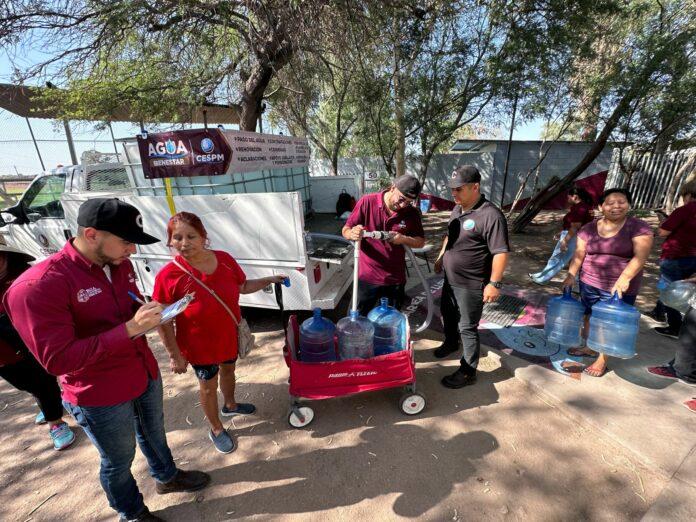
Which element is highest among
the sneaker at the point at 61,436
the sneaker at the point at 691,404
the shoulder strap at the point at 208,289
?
the shoulder strap at the point at 208,289

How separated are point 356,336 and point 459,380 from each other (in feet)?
3.87

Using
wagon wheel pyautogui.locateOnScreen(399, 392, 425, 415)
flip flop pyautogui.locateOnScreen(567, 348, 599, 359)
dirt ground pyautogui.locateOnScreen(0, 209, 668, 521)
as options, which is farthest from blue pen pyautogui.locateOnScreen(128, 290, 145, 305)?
flip flop pyautogui.locateOnScreen(567, 348, 599, 359)

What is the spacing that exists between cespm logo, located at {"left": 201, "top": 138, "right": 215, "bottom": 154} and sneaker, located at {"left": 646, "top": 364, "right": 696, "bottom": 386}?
17.0 feet

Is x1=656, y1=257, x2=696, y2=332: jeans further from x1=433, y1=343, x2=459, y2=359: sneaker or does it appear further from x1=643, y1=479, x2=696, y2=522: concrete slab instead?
x1=433, y1=343, x2=459, y2=359: sneaker

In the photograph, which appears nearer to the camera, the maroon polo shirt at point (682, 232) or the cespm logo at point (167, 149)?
the maroon polo shirt at point (682, 232)

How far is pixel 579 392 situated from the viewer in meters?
2.94

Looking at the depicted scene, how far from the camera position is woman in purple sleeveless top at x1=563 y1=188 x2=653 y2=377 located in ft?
8.86

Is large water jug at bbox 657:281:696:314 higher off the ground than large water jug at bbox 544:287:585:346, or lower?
higher

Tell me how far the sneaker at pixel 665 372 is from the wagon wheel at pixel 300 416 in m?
3.29

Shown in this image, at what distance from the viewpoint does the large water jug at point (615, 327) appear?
2.73 metres

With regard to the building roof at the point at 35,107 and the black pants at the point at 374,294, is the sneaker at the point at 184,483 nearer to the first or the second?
the black pants at the point at 374,294

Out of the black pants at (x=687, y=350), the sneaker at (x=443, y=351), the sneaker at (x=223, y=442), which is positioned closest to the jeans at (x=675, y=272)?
the black pants at (x=687, y=350)

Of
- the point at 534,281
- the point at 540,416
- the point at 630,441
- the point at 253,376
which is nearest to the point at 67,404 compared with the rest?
the point at 253,376

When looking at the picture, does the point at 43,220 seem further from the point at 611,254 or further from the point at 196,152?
the point at 611,254
